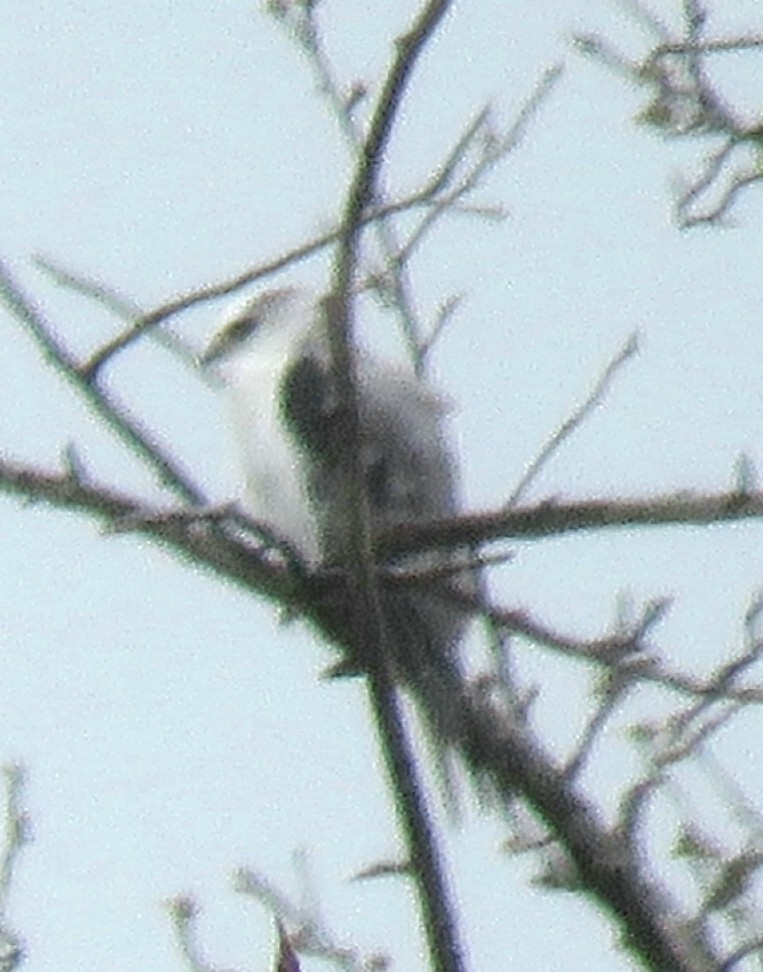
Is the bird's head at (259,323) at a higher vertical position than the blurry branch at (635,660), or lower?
higher

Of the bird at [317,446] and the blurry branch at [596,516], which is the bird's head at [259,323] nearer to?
the bird at [317,446]

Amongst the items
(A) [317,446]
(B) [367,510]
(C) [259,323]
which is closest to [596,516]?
(B) [367,510]

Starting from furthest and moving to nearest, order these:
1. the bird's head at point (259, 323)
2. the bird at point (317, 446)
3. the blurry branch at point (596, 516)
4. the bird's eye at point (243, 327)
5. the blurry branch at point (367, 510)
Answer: the bird's eye at point (243, 327)
the bird's head at point (259, 323)
the bird at point (317, 446)
the blurry branch at point (596, 516)
the blurry branch at point (367, 510)

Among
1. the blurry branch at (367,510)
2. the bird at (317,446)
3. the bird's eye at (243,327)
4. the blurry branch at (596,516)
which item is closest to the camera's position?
the blurry branch at (367,510)

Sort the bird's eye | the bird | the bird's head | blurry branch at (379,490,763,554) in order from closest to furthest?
blurry branch at (379,490,763,554), the bird, the bird's head, the bird's eye

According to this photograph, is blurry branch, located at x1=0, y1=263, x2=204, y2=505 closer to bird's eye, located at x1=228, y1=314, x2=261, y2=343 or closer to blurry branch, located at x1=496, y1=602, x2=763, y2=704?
blurry branch, located at x1=496, y1=602, x2=763, y2=704

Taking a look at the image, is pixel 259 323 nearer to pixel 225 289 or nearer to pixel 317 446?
pixel 317 446

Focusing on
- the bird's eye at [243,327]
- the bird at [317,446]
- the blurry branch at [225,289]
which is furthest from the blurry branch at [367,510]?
the bird's eye at [243,327]

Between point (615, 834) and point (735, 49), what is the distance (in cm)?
Result: 258

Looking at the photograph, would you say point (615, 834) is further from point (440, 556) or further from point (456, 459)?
point (456, 459)

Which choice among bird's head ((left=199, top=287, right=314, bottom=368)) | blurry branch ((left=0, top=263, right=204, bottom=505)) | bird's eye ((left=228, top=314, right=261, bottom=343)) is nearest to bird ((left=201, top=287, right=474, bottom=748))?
bird's head ((left=199, top=287, right=314, bottom=368))

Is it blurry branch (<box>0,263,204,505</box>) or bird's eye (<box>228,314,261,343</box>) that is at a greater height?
bird's eye (<box>228,314,261,343</box>)

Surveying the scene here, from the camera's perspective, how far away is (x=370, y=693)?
2.03 metres

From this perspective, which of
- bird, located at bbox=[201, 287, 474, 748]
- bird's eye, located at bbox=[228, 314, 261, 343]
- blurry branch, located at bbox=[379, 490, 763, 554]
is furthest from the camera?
bird's eye, located at bbox=[228, 314, 261, 343]
